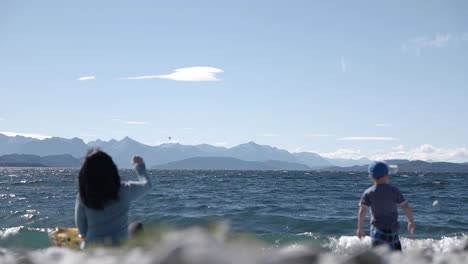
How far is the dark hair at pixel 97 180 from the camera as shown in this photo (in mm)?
5148

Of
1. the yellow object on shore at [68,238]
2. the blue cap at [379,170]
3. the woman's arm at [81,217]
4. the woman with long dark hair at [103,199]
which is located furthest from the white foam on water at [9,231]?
the blue cap at [379,170]

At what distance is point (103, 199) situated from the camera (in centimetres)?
526

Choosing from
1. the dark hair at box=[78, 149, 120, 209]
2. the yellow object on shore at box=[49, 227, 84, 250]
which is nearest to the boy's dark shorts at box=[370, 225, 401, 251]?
the dark hair at box=[78, 149, 120, 209]

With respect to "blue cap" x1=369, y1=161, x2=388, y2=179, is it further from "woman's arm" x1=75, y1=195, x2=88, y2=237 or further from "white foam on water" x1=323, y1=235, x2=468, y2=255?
"white foam on water" x1=323, y1=235, x2=468, y2=255

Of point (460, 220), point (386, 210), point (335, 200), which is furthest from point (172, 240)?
point (335, 200)

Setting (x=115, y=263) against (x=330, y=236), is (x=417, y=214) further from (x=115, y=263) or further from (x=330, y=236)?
(x=115, y=263)

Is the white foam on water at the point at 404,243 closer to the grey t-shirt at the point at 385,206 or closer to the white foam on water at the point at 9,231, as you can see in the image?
the grey t-shirt at the point at 385,206

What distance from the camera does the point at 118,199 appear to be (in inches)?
210

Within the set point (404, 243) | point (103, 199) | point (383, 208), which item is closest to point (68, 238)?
point (103, 199)

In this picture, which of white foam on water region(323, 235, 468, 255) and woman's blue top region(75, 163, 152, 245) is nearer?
woman's blue top region(75, 163, 152, 245)

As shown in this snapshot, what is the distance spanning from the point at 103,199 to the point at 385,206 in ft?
12.1

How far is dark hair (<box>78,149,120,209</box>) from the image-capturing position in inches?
203

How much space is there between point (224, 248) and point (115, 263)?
2.54 feet

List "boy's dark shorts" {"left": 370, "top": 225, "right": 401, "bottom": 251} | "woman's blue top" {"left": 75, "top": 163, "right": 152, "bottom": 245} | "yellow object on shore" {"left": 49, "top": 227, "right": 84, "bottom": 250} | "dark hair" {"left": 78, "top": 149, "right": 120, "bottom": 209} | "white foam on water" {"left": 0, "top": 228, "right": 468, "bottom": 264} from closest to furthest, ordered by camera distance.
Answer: "white foam on water" {"left": 0, "top": 228, "right": 468, "bottom": 264} < "dark hair" {"left": 78, "top": 149, "right": 120, "bottom": 209} < "woman's blue top" {"left": 75, "top": 163, "right": 152, "bottom": 245} < "yellow object on shore" {"left": 49, "top": 227, "right": 84, "bottom": 250} < "boy's dark shorts" {"left": 370, "top": 225, "right": 401, "bottom": 251}
